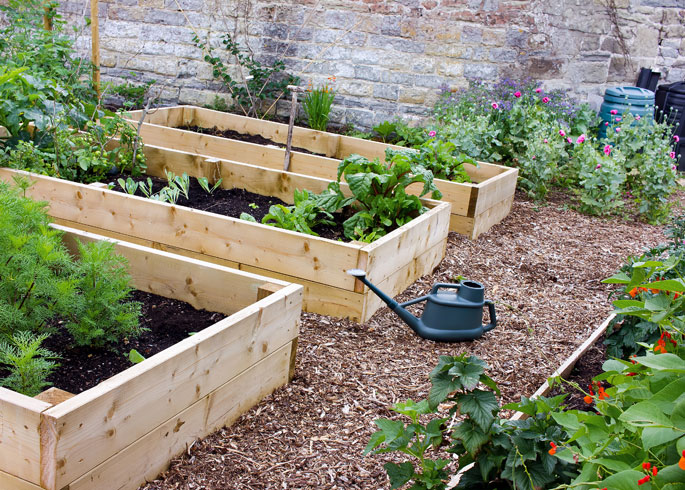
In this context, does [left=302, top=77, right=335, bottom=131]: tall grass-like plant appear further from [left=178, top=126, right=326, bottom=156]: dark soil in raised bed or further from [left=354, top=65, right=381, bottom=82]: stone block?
[left=178, top=126, right=326, bottom=156]: dark soil in raised bed

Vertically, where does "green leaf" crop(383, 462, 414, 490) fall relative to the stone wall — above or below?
below

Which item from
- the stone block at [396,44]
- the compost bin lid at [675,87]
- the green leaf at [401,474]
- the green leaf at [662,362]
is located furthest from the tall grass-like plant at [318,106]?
the green leaf at [662,362]

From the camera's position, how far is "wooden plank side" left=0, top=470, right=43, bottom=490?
1.80 meters

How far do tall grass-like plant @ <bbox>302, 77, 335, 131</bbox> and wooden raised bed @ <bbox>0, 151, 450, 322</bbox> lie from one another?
2.97m

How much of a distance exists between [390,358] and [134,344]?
116 cm

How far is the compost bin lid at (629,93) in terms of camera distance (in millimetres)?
7277

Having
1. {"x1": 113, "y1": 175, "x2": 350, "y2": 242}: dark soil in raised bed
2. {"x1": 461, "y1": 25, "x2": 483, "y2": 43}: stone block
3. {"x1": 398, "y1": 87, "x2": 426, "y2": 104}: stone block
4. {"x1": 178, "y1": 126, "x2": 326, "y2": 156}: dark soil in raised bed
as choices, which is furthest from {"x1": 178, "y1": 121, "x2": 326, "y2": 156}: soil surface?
{"x1": 461, "y1": 25, "x2": 483, "y2": 43}: stone block

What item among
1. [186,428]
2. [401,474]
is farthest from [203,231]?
[401,474]

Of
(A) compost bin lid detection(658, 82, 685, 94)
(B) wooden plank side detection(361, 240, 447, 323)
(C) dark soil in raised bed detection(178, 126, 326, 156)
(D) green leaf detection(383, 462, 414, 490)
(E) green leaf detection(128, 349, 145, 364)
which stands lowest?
(B) wooden plank side detection(361, 240, 447, 323)

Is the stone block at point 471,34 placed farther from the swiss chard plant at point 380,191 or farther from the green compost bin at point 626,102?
the swiss chard plant at point 380,191

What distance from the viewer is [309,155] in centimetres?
503

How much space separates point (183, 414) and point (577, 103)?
6.47 meters

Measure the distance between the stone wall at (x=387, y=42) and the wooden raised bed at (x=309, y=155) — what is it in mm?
1368

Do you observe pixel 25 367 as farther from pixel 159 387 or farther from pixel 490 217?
pixel 490 217
